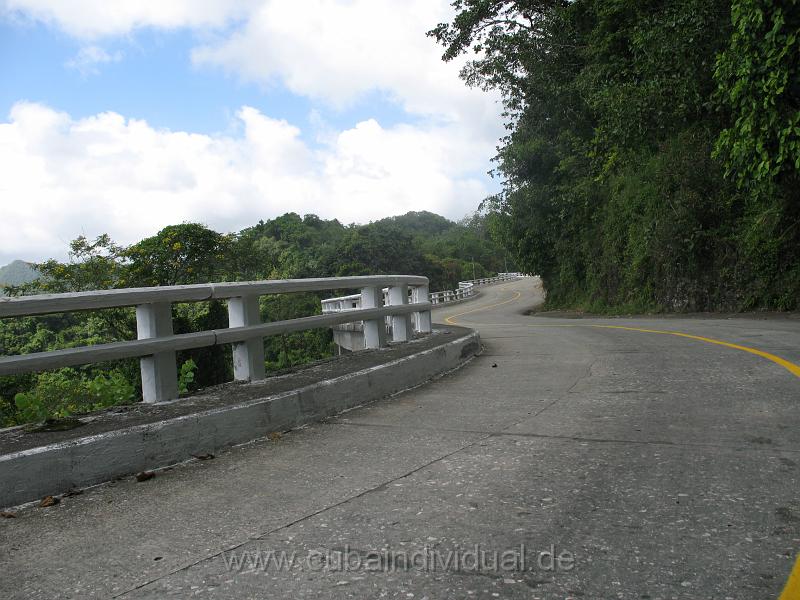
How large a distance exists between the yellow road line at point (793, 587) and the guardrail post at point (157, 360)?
445 centimetres

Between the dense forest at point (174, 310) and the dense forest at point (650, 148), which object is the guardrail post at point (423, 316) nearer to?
the dense forest at point (174, 310)

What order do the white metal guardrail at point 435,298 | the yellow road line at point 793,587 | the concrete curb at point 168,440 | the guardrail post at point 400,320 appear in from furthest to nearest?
the white metal guardrail at point 435,298, the guardrail post at point 400,320, the concrete curb at point 168,440, the yellow road line at point 793,587

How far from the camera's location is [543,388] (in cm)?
765

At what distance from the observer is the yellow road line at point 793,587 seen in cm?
265

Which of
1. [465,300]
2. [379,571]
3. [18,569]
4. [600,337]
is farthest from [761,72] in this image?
[465,300]

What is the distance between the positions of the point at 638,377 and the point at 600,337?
19.7 feet

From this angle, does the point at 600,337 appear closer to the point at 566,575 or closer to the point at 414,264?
the point at 566,575

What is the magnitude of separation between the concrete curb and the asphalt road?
6.6 inches

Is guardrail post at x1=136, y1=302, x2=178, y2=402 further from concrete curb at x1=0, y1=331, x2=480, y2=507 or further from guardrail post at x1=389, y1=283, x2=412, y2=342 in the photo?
guardrail post at x1=389, y1=283, x2=412, y2=342

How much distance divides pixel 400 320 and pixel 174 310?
749 inches

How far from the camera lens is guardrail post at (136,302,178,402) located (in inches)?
220

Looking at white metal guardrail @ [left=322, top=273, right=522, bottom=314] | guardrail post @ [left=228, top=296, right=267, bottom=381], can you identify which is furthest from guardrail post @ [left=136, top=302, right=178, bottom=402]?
white metal guardrail @ [left=322, top=273, right=522, bottom=314]

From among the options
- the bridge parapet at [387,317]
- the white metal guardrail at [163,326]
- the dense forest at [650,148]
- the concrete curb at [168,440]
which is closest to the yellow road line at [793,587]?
the concrete curb at [168,440]

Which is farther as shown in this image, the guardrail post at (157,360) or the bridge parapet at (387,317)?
the bridge parapet at (387,317)
